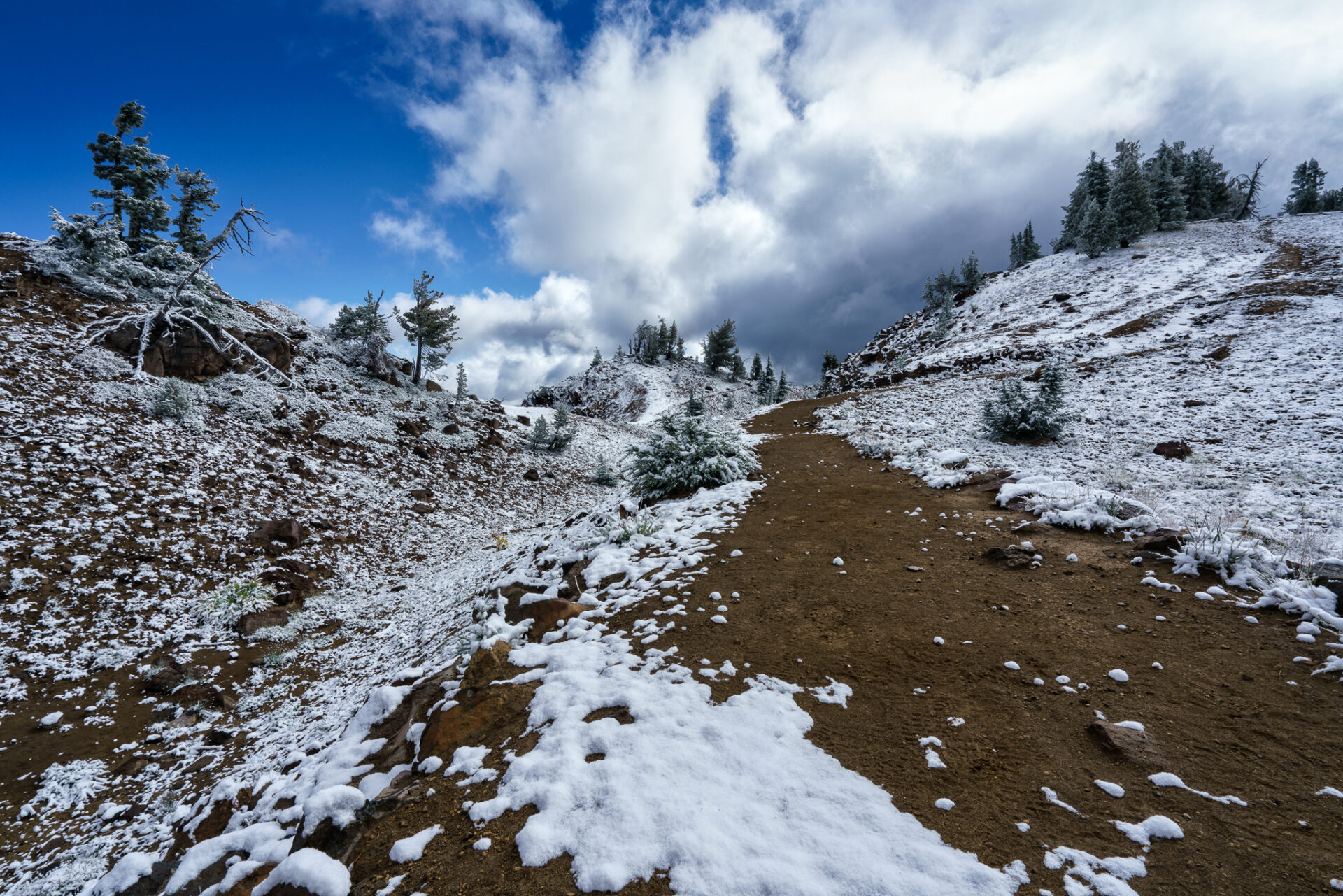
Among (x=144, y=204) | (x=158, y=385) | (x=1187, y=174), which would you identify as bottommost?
(x=158, y=385)

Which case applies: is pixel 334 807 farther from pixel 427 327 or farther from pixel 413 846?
pixel 427 327

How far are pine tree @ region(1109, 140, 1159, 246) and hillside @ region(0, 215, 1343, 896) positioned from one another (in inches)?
1681

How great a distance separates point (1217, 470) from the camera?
11.1 m

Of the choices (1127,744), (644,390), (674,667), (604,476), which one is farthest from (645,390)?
(1127,744)

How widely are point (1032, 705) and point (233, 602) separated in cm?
1270

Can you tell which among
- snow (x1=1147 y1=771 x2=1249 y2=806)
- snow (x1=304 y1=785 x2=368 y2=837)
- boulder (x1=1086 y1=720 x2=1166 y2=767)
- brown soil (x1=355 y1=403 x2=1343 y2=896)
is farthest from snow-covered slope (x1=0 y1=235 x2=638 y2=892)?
snow (x1=1147 y1=771 x2=1249 y2=806)

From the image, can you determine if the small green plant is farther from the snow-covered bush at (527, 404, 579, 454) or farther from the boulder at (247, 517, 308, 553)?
the boulder at (247, 517, 308, 553)

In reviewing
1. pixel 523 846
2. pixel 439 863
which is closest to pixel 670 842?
pixel 523 846

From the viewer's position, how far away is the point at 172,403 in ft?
40.8

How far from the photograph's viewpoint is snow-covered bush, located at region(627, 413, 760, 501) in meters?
12.4

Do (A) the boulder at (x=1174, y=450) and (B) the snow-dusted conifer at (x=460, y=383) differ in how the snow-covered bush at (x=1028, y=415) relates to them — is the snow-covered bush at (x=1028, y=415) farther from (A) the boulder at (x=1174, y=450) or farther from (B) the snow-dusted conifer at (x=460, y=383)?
(B) the snow-dusted conifer at (x=460, y=383)

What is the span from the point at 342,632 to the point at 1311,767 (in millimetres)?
12694

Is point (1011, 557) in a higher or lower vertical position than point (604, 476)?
lower

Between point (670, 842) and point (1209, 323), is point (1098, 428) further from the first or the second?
point (670, 842)
